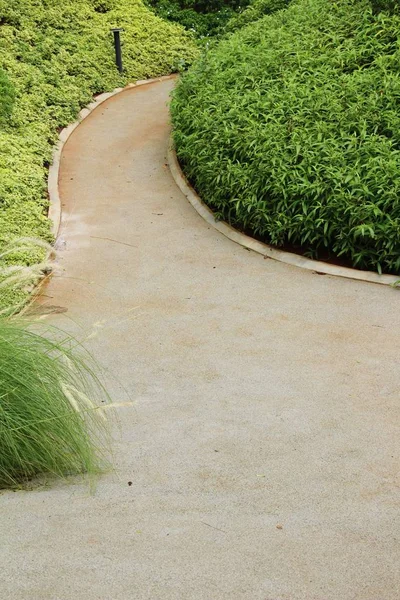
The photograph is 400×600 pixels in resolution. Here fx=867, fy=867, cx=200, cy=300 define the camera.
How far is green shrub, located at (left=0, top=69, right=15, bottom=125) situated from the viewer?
12164mm

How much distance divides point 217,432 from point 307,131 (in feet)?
17.5

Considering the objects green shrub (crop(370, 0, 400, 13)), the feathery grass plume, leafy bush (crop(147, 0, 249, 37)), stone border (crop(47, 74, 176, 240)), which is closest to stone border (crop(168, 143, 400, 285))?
stone border (crop(47, 74, 176, 240))

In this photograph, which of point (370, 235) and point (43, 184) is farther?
point (43, 184)

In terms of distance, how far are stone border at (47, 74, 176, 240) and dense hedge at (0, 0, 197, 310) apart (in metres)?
0.11

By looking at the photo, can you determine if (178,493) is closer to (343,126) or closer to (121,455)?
(121,455)

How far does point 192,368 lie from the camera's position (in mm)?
6691

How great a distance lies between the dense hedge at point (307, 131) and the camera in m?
8.75

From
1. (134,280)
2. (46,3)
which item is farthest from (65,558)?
(46,3)

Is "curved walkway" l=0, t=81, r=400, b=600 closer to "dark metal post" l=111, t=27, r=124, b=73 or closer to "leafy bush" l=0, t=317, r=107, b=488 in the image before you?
"leafy bush" l=0, t=317, r=107, b=488

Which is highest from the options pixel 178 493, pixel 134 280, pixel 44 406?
pixel 44 406

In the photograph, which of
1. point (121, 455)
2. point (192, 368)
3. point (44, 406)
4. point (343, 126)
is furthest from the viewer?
point (343, 126)

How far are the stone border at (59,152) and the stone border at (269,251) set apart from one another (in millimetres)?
1588

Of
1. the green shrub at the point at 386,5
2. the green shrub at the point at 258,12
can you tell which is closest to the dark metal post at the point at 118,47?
the green shrub at the point at 258,12

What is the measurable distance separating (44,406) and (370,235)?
15.5ft
